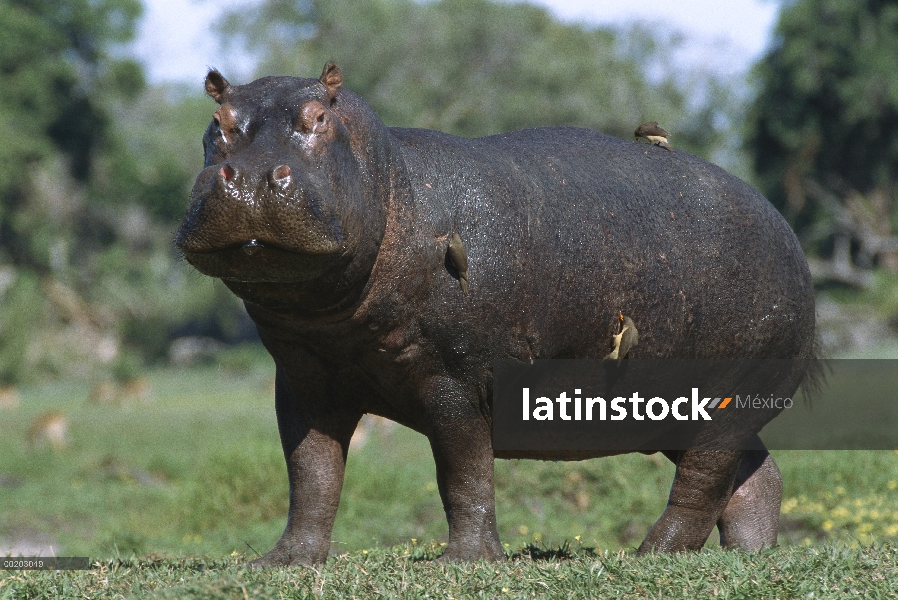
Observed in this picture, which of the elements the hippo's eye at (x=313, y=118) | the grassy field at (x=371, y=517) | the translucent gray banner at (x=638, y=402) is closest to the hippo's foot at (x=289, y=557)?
the grassy field at (x=371, y=517)

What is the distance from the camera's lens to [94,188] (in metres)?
33.2

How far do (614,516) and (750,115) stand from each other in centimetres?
2199

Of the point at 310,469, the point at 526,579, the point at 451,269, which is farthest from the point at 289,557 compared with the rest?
the point at 451,269

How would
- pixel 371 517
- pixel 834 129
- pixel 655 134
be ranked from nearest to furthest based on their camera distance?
pixel 655 134 < pixel 371 517 < pixel 834 129

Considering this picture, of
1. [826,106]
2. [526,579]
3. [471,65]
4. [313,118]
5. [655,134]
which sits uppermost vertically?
[471,65]

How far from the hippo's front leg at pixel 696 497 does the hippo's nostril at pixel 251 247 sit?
7.80ft

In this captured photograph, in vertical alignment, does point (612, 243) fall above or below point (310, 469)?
above

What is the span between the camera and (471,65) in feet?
122

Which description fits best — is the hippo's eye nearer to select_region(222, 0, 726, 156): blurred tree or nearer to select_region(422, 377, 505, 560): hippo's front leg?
select_region(422, 377, 505, 560): hippo's front leg

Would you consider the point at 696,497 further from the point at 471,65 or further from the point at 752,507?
the point at 471,65

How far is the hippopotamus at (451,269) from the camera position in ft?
13.0

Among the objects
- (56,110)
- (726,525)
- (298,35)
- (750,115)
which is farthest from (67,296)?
(726,525)

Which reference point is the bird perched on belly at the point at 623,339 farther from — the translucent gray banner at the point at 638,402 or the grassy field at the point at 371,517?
the grassy field at the point at 371,517

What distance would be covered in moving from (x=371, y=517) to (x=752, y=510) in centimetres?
506
